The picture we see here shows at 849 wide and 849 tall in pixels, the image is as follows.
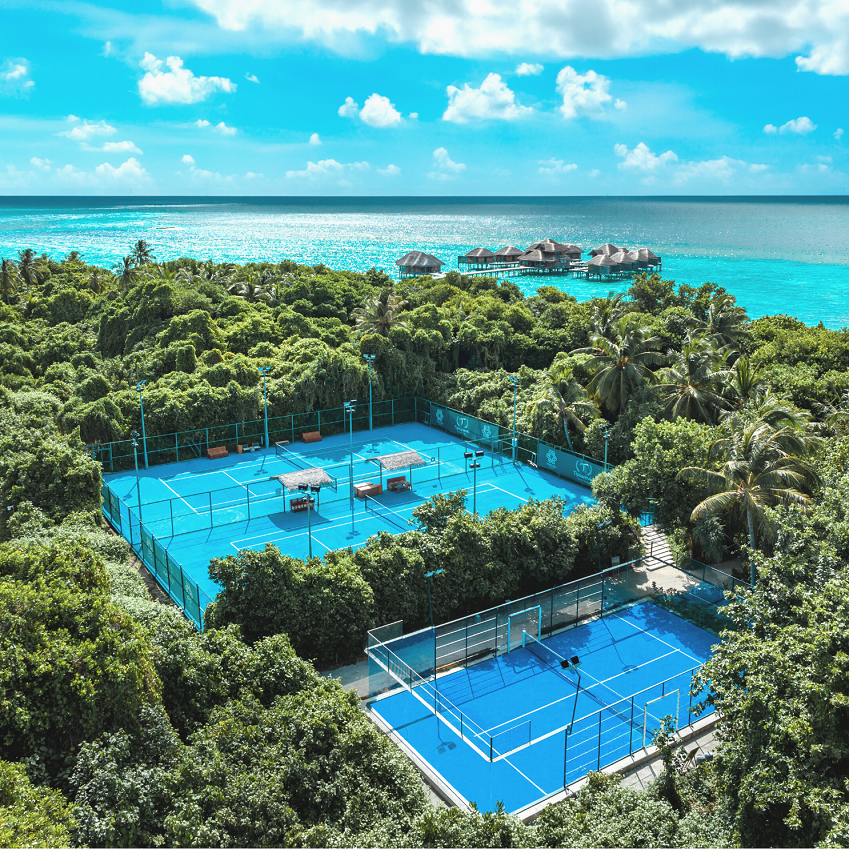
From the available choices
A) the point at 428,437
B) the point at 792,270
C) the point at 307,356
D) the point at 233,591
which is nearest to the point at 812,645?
the point at 233,591

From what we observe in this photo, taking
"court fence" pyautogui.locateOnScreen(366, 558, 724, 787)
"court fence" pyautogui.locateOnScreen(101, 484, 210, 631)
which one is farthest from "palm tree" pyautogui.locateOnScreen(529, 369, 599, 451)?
"court fence" pyautogui.locateOnScreen(101, 484, 210, 631)

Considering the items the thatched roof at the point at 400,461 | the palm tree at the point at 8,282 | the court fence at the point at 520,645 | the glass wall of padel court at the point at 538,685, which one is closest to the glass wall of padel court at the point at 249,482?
the thatched roof at the point at 400,461

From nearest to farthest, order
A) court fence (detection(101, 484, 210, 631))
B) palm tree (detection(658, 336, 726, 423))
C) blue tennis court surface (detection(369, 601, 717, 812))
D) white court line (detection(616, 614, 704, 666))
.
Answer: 1. blue tennis court surface (detection(369, 601, 717, 812))
2. white court line (detection(616, 614, 704, 666))
3. court fence (detection(101, 484, 210, 631))
4. palm tree (detection(658, 336, 726, 423))

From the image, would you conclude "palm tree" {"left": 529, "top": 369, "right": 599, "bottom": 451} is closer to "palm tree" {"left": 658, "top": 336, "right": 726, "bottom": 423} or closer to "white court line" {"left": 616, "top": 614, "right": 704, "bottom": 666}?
"palm tree" {"left": 658, "top": 336, "right": 726, "bottom": 423}

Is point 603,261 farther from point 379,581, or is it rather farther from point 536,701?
point 536,701

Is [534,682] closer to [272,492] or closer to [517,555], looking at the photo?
[517,555]

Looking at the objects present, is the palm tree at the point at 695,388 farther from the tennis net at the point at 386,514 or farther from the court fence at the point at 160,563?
the court fence at the point at 160,563

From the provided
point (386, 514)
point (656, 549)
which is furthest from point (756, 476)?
point (386, 514)
